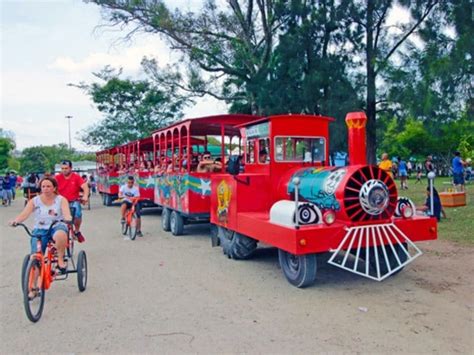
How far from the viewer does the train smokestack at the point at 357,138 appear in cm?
595

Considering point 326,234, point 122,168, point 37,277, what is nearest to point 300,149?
point 326,234

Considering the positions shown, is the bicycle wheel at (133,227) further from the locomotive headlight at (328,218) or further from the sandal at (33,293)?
the locomotive headlight at (328,218)

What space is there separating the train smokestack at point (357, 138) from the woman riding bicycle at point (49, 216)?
373cm

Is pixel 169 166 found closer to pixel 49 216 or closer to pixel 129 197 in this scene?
pixel 129 197

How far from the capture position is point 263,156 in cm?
749

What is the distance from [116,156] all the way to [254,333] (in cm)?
1864

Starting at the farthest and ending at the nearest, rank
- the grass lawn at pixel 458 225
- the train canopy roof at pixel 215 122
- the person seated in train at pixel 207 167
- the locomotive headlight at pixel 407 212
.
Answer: the person seated in train at pixel 207 167, the train canopy roof at pixel 215 122, the grass lawn at pixel 458 225, the locomotive headlight at pixel 407 212

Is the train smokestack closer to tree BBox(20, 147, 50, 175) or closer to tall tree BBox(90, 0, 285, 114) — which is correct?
tall tree BBox(90, 0, 285, 114)

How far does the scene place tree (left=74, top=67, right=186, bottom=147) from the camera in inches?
1037

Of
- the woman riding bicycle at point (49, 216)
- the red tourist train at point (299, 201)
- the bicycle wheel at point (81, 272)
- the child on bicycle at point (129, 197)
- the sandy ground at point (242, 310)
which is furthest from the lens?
the child on bicycle at point (129, 197)

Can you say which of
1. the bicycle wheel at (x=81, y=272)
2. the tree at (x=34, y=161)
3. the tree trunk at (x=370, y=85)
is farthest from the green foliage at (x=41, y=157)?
the bicycle wheel at (x=81, y=272)

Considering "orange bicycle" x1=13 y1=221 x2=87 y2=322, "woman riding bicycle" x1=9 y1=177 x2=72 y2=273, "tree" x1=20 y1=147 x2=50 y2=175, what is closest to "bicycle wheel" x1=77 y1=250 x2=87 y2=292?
"woman riding bicycle" x1=9 y1=177 x2=72 y2=273

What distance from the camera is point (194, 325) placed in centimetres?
460

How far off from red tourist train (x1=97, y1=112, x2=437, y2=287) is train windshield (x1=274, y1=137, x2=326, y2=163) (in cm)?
2
